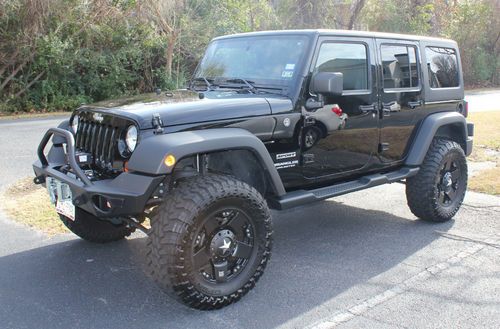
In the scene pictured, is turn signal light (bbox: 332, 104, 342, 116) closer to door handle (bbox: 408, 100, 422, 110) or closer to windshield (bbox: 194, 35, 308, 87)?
windshield (bbox: 194, 35, 308, 87)

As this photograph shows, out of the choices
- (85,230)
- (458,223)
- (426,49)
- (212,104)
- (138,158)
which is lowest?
(458,223)

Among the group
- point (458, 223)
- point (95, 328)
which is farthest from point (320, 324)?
point (458, 223)

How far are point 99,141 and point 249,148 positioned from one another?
3.61ft

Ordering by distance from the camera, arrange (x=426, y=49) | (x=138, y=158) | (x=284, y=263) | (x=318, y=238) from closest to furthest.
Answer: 1. (x=138, y=158)
2. (x=284, y=263)
3. (x=318, y=238)
4. (x=426, y=49)

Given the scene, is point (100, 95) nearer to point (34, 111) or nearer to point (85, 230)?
point (34, 111)

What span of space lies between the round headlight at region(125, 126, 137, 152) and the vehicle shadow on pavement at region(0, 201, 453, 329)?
3.62 ft

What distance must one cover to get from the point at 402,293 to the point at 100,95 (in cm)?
1703

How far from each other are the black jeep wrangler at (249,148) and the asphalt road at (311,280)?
0.84 feet

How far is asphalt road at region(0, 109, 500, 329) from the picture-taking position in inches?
134

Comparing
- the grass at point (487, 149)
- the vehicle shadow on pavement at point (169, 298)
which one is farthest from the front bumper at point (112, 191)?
the grass at point (487, 149)

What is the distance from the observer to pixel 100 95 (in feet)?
62.5

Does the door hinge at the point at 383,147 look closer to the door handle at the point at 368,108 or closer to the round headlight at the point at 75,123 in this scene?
the door handle at the point at 368,108

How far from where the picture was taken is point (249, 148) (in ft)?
11.9

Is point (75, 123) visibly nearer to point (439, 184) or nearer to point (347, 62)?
point (347, 62)
